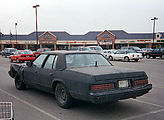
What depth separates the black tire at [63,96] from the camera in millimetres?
5207

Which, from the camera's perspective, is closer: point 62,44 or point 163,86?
point 163,86

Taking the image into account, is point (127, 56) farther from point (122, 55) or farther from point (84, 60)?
point (84, 60)

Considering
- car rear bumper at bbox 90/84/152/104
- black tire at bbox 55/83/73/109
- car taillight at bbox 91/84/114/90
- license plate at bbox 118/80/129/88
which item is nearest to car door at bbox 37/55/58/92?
black tire at bbox 55/83/73/109

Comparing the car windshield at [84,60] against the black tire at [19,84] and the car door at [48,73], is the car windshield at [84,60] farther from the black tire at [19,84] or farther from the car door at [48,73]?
the black tire at [19,84]

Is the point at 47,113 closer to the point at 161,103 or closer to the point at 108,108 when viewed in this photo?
the point at 108,108

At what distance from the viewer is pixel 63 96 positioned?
18.1 ft

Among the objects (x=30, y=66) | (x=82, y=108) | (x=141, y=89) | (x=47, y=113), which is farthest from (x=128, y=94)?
(x=30, y=66)

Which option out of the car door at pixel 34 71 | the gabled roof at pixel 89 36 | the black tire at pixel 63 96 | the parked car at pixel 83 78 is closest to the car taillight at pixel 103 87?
the parked car at pixel 83 78

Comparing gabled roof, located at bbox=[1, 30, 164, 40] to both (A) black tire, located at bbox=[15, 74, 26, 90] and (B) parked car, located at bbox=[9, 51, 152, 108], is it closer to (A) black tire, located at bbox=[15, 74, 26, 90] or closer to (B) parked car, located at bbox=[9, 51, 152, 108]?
(A) black tire, located at bbox=[15, 74, 26, 90]

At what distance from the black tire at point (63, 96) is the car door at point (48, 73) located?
13.5 inches

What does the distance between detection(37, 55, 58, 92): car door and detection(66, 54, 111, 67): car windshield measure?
19.6 inches

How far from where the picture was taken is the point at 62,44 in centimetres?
6200

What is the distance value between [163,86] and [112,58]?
59.0ft

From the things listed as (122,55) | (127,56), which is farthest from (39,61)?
(122,55)
